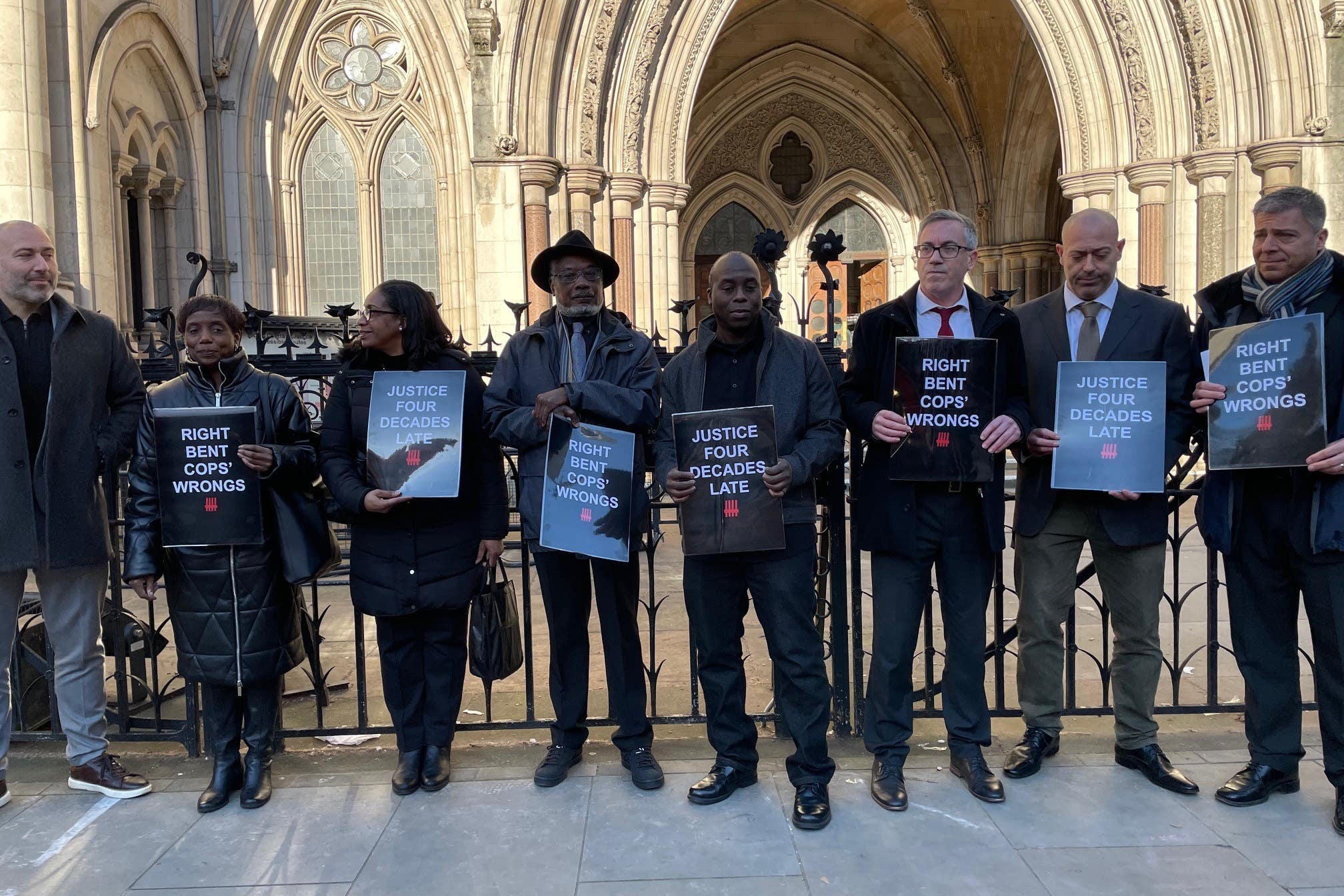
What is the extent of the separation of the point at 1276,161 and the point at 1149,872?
473 inches

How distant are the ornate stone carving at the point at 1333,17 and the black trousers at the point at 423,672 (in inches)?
518

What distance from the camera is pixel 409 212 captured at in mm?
15883

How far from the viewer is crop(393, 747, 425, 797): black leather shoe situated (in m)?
3.64

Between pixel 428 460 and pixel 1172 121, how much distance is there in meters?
12.9

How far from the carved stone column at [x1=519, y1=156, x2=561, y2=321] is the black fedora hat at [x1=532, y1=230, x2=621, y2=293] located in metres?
9.17

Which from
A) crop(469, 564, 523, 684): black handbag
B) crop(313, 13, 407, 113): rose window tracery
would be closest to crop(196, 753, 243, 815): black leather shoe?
crop(469, 564, 523, 684): black handbag

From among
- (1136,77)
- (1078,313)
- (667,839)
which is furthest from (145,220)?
(1136,77)

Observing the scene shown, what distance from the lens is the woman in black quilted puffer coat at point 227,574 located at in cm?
352

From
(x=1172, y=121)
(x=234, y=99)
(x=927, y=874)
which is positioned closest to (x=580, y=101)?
(x=234, y=99)

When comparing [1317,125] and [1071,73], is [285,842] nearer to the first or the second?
[1317,125]

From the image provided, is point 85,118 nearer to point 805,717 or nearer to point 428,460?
point 428,460

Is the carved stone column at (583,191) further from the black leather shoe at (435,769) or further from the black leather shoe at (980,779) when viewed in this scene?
the black leather shoe at (980,779)

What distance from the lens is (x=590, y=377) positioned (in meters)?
3.59

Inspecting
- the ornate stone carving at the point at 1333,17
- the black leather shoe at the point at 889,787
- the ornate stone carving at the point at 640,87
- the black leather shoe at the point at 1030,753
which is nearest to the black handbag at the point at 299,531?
the black leather shoe at the point at 889,787
